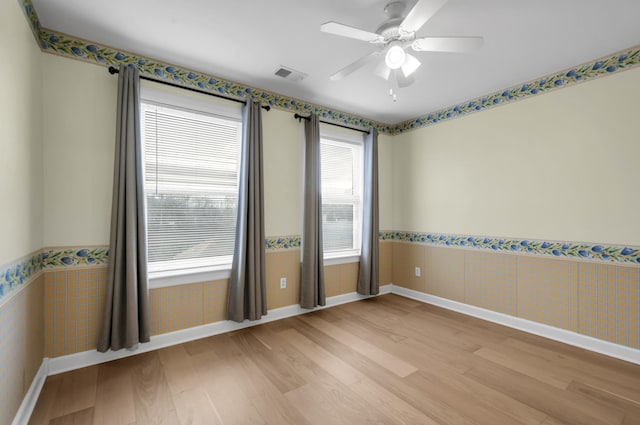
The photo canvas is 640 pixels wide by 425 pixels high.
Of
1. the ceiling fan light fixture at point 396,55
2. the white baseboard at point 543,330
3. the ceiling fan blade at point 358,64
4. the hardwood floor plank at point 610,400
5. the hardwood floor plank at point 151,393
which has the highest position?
the ceiling fan blade at point 358,64

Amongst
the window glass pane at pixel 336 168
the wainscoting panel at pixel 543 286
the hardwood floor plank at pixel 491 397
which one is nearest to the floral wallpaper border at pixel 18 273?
the hardwood floor plank at pixel 491 397

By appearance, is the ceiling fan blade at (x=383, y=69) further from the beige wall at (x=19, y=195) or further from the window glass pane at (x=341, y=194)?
the beige wall at (x=19, y=195)

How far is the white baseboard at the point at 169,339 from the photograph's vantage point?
7.34ft

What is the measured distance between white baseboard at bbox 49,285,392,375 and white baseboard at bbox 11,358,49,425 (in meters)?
0.08

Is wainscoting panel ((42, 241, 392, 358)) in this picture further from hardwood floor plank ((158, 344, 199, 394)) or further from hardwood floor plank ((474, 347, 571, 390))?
hardwood floor plank ((474, 347, 571, 390))

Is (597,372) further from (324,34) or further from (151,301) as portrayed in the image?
(151,301)

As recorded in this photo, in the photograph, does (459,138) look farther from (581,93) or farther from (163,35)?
(163,35)

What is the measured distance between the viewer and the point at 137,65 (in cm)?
254

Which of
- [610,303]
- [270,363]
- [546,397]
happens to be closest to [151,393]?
[270,363]

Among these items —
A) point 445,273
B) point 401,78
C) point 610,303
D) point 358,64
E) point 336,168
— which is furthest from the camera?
point 336,168

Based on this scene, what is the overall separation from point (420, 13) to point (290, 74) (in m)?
1.57

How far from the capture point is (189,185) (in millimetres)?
2842

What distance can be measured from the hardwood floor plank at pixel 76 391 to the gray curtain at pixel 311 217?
199 centimetres

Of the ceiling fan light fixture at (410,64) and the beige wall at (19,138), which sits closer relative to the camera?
the beige wall at (19,138)
